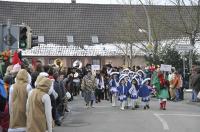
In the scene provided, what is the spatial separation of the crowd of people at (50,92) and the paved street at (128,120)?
0.64 m

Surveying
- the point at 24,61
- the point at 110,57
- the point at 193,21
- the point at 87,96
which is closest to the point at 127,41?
the point at 110,57

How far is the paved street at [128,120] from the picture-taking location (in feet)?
54.0

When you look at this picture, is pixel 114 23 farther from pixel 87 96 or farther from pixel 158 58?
pixel 87 96

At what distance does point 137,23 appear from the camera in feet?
177

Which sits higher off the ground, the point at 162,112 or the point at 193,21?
the point at 193,21

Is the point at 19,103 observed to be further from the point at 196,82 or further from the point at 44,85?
the point at 196,82

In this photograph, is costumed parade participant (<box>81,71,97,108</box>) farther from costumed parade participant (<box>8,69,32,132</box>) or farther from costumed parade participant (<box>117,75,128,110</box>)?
costumed parade participant (<box>8,69,32,132</box>)

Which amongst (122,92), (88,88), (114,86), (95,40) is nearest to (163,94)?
(122,92)

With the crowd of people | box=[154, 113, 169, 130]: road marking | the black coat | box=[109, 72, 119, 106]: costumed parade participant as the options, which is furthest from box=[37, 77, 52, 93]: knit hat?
the black coat

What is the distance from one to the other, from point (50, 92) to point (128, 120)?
7.82 m

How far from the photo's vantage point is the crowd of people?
1017 cm

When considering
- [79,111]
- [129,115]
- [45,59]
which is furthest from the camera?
[45,59]

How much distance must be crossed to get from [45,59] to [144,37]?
13.9 meters

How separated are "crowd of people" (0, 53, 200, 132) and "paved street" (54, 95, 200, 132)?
636 millimetres
